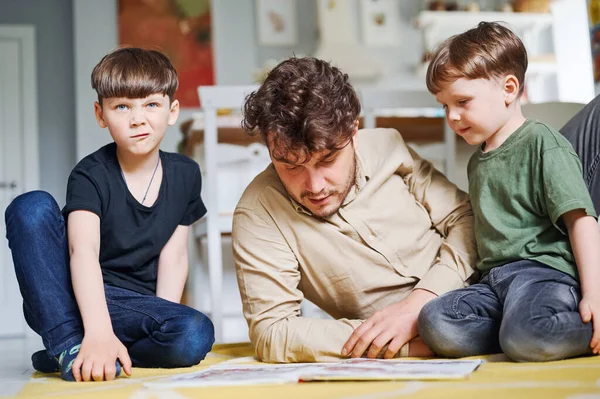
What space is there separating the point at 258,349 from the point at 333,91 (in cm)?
51

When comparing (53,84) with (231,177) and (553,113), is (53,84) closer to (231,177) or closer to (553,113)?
(231,177)

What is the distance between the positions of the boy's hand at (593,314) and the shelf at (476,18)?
161 inches

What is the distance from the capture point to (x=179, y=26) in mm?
4961

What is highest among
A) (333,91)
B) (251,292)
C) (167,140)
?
(167,140)

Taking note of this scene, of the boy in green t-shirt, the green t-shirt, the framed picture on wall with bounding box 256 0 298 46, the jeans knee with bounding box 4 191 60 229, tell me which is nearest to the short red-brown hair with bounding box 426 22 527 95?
the boy in green t-shirt

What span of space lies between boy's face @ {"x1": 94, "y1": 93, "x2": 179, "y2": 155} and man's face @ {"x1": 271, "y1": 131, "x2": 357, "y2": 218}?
0.95 feet

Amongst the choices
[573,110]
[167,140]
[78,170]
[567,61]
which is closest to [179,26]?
[167,140]

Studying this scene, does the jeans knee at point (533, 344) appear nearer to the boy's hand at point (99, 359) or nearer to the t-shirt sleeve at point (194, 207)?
the boy's hand at point (99, 359)

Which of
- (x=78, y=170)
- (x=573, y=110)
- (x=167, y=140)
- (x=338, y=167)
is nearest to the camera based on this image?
→ (x=338, y=167)

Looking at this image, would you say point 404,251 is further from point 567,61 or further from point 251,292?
point 567,61

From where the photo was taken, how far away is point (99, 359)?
3.97 feet

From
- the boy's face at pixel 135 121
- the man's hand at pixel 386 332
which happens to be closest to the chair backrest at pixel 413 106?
the boy's face at pixel 135 121

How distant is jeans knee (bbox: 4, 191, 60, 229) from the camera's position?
4.48 ft

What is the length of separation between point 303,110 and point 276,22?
397 cm
